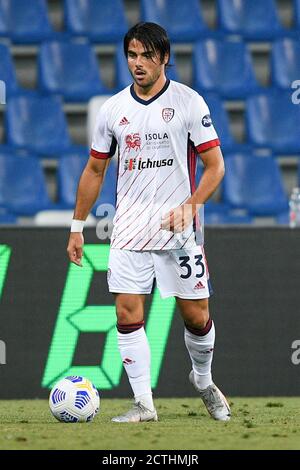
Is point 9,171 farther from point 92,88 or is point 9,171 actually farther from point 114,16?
point 114,16

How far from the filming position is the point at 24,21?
11.4 meters

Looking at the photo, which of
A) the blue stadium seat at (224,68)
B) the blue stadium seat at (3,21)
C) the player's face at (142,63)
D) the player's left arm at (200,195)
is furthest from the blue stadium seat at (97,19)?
the player's left arm at (200,195)

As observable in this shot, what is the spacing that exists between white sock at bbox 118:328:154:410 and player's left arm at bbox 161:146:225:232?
0.64m

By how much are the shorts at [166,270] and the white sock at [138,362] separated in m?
0.25

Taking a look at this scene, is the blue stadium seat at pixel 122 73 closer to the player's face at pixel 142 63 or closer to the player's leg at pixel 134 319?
the player's face at pixel 142 63

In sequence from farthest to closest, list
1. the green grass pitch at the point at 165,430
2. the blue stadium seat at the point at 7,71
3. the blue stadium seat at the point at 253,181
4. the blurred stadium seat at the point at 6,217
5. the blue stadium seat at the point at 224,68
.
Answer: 1. the blue stadium seat at the point at 224,68
2. the blue stadium seat at the point at 7,71
3. the blue stadium seat at the point at 253,181
4. the blurred stadium seat at the point at 6,217
5. the green grass pitch at the point at 165,430

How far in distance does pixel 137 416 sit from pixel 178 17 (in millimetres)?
6579

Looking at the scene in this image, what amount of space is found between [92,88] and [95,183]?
17.1ft

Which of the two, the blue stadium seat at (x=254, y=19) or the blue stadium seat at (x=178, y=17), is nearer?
the blue stadium seat at (x=178, y=17)

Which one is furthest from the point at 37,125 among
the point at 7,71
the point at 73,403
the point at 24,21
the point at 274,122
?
the point at 73,403

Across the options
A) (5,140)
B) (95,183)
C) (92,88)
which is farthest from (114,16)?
(95,183)

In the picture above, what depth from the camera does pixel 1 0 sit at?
37.4ft

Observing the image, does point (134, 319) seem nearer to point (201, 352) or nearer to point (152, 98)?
point (201, 352)

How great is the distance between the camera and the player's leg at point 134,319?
231 inches
